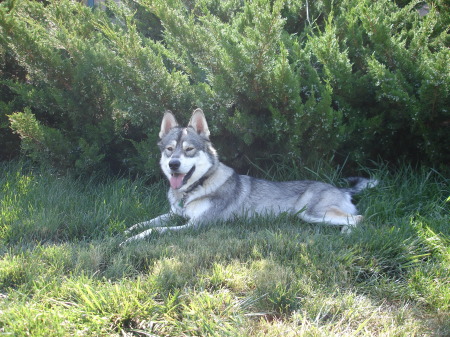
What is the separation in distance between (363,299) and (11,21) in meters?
5.26

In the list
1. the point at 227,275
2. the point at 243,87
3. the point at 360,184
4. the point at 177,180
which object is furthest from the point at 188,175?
the point at 360,184

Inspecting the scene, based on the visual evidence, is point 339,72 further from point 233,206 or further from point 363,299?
point 363,299

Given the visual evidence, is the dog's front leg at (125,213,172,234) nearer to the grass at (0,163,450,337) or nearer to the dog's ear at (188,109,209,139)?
the grass at (0,163,450,337)

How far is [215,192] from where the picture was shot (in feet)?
14.7

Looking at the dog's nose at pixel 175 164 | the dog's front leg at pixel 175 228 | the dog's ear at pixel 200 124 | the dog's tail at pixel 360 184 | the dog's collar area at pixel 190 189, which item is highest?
the dog's ear at pixel 200 124

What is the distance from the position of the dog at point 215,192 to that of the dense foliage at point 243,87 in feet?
1.46

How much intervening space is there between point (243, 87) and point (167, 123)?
0.98 meters

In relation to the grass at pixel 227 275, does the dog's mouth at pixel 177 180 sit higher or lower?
→ higher

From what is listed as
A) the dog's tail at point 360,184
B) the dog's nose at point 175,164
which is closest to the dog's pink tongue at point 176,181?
the dog's nose at point 175,164

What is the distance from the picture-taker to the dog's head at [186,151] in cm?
427

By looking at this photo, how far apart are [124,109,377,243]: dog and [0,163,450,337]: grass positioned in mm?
215

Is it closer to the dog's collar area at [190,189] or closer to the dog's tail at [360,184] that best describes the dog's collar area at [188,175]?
the dog's collar area at [190,189]

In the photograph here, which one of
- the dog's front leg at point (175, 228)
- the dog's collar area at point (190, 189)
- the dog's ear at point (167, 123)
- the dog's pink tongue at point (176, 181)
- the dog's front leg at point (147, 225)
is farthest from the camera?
the dog's ear at point (167, 123)

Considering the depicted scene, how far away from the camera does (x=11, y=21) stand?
206 inches
